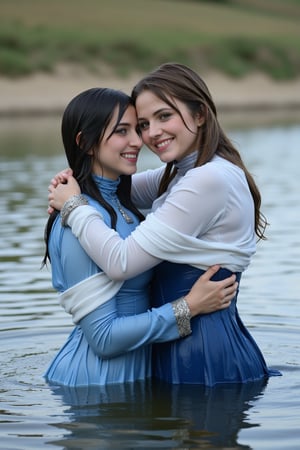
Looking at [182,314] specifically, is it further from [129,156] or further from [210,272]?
[129,156]

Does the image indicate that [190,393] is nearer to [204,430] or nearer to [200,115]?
[204,430]

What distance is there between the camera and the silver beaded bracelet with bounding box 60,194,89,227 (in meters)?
5.48

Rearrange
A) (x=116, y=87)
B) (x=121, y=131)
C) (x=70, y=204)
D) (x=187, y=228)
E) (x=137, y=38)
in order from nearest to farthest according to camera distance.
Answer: (x=187, y=228)
(x=70, y=204)
(x=121, y=131)
(x=116, y=87)
(x=137, y=38)

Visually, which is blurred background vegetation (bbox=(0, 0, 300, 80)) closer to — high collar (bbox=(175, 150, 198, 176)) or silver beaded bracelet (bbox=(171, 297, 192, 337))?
high collar (bbox=(175, 150, 198, 176))

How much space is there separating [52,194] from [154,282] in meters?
0.58

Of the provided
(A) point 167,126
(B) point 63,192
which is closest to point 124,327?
(B) point 63,192

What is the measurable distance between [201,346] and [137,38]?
40.5 m

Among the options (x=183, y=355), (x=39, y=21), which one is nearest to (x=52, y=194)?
(x=183, y=355)

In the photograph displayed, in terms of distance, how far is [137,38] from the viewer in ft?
149

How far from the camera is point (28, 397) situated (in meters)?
6.07

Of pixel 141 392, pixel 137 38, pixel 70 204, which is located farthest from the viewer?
pixel 137 38

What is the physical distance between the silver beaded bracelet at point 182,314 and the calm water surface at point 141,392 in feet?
1.14

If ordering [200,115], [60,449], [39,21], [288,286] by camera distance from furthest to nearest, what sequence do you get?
[39,21], [288,286], [200,115], [60,449]

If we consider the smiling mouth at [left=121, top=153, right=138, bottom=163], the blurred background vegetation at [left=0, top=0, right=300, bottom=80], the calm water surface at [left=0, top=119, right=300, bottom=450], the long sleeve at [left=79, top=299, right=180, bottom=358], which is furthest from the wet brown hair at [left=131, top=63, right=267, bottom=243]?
the blurred background vegetation at [left=0, top=0, right=300, bottom=80]
